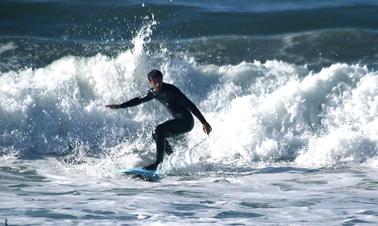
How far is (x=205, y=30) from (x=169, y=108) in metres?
7.33

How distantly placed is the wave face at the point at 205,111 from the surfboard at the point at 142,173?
71 cm

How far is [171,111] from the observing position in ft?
44.8

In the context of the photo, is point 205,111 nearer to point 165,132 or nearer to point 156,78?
point 165,132

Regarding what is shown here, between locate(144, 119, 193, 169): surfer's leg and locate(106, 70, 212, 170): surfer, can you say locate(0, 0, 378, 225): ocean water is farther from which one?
locate(106, 70, 212, 170): surfer

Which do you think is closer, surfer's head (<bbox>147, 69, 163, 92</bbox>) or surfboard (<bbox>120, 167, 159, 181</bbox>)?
surfboard (<bbox>120, 167, 159, 181</bbox>)

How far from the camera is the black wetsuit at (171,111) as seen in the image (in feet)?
44.0

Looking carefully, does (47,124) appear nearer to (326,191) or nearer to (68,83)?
(68,83)

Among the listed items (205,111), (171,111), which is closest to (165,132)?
(171,111)

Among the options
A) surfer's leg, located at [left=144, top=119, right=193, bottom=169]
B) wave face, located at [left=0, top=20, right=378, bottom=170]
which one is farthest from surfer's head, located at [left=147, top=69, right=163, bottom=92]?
wave face, located at [left=0, top=20, right=378, bottom=170]

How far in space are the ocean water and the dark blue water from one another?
4 centimetres

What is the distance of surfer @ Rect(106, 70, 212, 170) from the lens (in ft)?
43.9

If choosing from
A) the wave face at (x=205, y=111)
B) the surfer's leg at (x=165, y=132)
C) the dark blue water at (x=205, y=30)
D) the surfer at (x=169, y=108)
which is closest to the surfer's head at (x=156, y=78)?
the surfer at (x=169, y=108)

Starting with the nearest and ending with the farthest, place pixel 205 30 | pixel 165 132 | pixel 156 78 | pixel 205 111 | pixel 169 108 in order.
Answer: pixel 156 78
pixel 165 132
pixel 169 108
pixel 205 111
pixel 205 30

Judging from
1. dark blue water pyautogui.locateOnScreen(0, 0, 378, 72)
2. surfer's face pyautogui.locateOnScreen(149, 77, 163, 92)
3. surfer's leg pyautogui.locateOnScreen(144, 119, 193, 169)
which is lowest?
surfer's leg pyautogui.locateOnScreen(144, 119, 193, 169)
